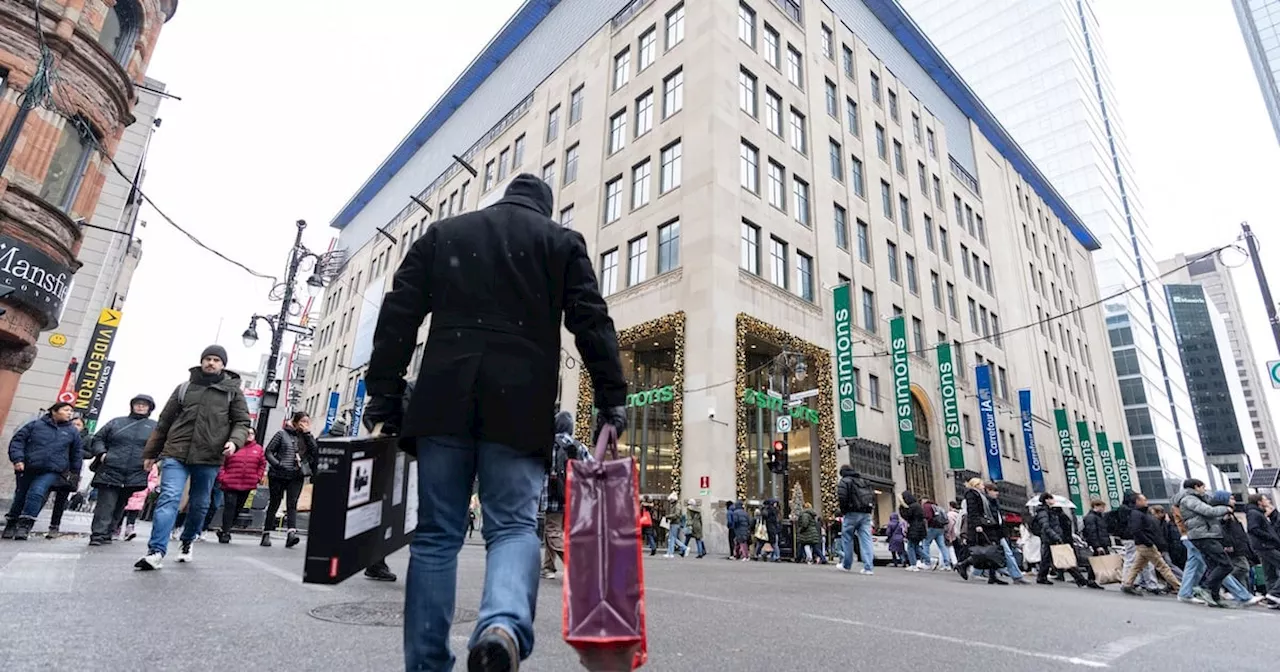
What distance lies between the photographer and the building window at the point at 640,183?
25.6 metres

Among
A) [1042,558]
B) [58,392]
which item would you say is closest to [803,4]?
[1042,558]

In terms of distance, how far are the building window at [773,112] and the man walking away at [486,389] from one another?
25.6 metres

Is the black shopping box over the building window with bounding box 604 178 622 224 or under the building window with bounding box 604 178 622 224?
under

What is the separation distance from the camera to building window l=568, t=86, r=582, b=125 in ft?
102

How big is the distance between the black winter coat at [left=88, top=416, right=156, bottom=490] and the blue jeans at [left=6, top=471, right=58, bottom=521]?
83cm

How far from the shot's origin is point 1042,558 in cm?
1231

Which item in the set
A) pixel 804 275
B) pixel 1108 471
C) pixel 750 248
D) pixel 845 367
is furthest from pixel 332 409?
pixel 1108 471

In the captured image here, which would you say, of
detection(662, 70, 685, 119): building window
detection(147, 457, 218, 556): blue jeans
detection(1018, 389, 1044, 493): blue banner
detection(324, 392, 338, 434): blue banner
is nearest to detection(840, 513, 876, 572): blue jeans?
detection(147, 457, 218, 556): blue jeans

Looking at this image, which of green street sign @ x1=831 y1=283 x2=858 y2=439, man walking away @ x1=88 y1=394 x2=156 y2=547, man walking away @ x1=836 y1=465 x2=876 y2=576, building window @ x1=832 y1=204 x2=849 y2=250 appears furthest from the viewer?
building window @ x1=832 y1=204 x2=849 y2=250

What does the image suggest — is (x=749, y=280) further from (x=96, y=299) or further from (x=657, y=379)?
(x=96, y=299)

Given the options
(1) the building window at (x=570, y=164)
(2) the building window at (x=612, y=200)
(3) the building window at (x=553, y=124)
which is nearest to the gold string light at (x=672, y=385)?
(2) the building window at (x=612, y=200)

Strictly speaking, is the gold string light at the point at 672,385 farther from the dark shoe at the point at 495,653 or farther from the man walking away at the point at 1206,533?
the dark shoe at the point at 495,653

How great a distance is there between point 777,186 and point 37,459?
2353 centimetres

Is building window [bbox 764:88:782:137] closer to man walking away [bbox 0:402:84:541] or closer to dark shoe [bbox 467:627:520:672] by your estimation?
man walking away [bbox 0:402:84:541]
